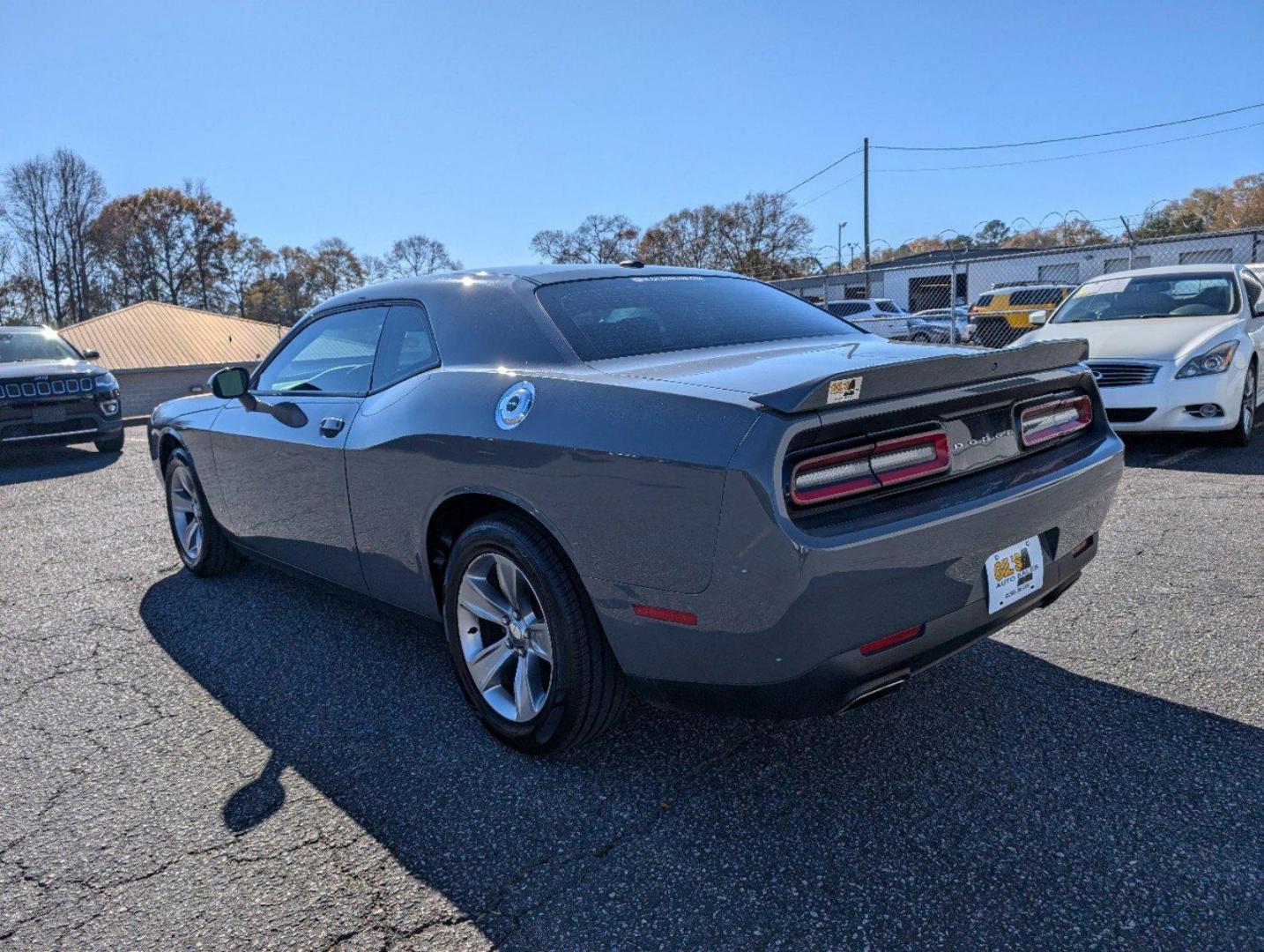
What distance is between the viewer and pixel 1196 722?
262cm

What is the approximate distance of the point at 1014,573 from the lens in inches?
92.2

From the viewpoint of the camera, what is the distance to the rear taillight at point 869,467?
1.97m

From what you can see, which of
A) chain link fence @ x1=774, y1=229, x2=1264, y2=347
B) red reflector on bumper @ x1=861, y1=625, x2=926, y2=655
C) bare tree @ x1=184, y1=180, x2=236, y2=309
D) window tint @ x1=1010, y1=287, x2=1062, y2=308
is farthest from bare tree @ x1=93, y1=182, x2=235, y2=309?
red reflector on bumper @ x1=861, y1=625, x2=926, y2=655

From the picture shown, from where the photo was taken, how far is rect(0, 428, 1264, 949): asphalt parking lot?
1917 millimetres

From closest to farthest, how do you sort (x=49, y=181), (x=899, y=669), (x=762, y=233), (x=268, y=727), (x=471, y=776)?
(x=899, y=669)
(x=471, y=776)
(x=268, y=727)
(x=762, y=233)
(x=49, y=181)

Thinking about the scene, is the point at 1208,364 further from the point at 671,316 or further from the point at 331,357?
the point at 331,357

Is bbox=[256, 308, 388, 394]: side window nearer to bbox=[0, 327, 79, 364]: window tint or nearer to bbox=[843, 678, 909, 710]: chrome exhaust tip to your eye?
bbox=[843, 678, 909, 710]: chrome exhaust tip

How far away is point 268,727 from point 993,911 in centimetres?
224

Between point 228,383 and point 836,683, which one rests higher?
point 228,383

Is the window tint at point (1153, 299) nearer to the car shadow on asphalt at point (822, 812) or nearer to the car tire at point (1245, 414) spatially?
the car tire at point (1245, 414)

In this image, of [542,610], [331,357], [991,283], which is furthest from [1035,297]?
[542,610]

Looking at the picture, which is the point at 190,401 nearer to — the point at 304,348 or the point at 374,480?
the point at 304,348

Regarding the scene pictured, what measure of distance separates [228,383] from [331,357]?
657mm

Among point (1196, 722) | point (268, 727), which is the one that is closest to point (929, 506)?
point (1196, 722)
